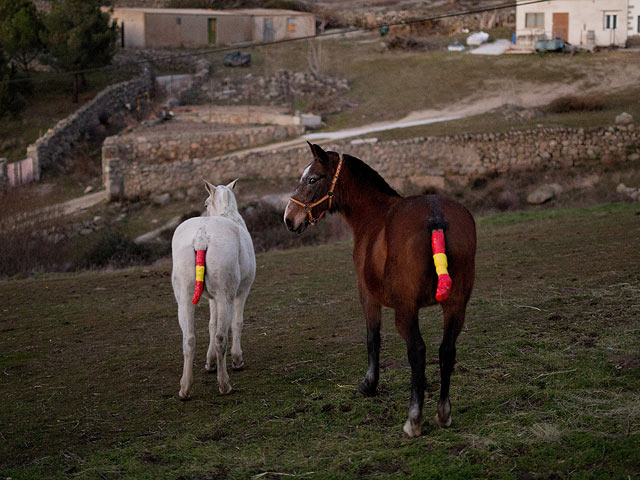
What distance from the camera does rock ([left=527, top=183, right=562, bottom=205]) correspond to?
24156 millimetres

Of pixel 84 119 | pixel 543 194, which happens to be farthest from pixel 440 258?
pixel 84 119

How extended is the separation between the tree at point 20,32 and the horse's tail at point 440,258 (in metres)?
40.1

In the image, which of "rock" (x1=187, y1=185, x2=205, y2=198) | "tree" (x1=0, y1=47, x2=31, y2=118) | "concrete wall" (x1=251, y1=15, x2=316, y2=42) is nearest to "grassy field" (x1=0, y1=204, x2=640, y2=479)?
"rock" (x1=187, y1=185, x2=205, y2=198)

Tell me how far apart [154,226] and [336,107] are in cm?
1509

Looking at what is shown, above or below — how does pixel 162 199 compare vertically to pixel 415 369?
below

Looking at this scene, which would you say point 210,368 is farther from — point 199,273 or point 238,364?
point 199,273

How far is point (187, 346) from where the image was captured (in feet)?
25.0

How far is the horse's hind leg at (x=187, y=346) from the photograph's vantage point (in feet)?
24.9

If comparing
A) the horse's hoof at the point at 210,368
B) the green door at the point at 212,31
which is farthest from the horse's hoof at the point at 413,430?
the green door at the point at 212,31

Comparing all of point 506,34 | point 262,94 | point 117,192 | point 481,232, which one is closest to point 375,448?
point 481,232

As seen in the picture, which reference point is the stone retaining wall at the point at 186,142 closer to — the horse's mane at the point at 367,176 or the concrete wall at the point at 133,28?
the concrete wall at the point at 133,28

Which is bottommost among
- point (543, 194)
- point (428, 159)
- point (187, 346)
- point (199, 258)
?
point (543, 194)

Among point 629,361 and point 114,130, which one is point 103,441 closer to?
point 629,361

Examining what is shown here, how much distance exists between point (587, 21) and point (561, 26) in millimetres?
1437
